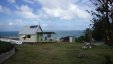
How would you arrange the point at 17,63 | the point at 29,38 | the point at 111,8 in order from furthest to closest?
the point at 29,38, the point at 17,63, the point at 111,8

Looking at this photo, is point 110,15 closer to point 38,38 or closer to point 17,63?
point 17,63

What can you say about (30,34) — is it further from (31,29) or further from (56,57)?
(56,57)

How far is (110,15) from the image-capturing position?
17.7 metres

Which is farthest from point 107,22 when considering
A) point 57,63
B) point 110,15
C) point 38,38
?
point 38,38

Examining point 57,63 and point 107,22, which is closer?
point 107,22

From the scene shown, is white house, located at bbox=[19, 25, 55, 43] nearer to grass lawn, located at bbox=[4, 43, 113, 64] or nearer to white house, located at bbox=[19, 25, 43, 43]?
white house, located at bbox=[19, 25, 43, 43]

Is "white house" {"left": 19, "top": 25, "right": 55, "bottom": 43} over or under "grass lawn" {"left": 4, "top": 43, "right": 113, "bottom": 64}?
over

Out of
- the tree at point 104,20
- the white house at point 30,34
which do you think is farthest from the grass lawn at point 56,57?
the white house at point 30,34

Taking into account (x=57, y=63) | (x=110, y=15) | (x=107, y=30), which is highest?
(x=110, y=15)

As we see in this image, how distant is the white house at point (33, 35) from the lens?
2226 inches

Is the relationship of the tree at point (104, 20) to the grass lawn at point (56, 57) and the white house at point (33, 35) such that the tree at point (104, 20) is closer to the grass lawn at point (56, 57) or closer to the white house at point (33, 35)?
the grass lawn at point (56, 57)

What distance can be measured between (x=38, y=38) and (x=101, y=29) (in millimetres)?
40525

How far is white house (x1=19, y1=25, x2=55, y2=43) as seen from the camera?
5654 cm

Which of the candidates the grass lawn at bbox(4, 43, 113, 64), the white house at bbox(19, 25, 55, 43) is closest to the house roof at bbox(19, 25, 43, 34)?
the white house at bbox(19, 25, 55, 43)
